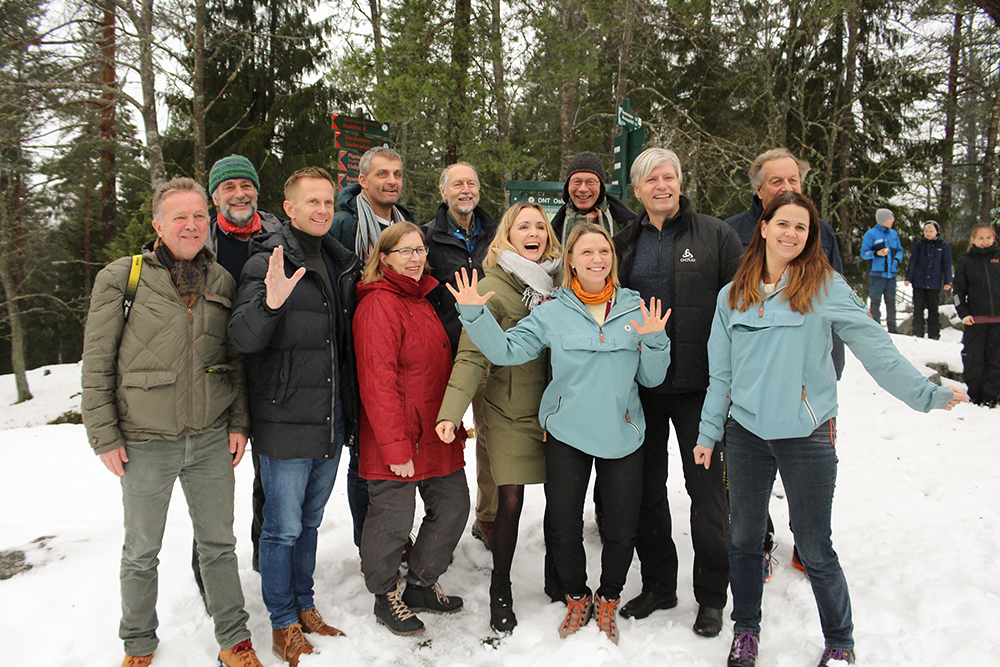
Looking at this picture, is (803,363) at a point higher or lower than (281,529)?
higher

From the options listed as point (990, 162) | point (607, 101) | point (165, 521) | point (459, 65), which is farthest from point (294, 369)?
point (990, 162)

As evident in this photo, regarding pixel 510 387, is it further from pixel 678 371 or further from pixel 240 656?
pixel 240 656

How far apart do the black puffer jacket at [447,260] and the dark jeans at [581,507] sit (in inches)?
40.4

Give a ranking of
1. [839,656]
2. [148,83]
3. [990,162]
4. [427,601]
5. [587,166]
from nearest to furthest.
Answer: [839,656]
[427,601]
[587,166]
[148,83]
[990,162]

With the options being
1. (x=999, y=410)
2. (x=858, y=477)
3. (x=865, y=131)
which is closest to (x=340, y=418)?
(x=858, y=477)

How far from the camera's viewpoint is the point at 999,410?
24.0 ft

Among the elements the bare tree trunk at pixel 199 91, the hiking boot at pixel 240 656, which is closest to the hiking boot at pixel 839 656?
the hiking boot at pixel 240 656

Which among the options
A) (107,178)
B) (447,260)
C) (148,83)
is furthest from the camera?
(107,178)

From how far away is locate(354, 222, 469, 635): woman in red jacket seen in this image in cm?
304

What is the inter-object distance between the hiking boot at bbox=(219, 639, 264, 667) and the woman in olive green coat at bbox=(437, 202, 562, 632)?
4.04 feet

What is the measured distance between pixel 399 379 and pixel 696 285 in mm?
1703

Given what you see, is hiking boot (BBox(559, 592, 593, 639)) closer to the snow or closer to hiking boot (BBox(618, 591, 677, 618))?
the snow

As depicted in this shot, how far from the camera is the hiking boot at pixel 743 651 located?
2.74 metres

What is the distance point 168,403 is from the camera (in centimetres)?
263
